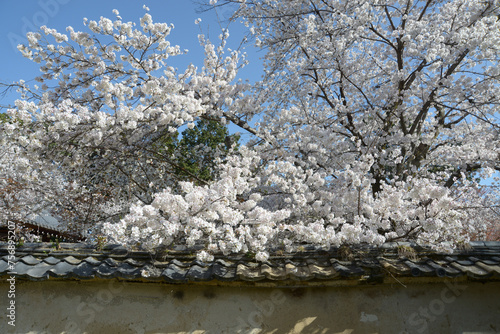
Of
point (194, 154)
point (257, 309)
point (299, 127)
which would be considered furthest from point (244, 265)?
point (194, 154)

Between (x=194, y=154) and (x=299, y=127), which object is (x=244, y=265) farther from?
(x=194, y=154)

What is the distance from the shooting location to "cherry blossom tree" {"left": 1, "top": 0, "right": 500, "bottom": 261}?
5.35 metres

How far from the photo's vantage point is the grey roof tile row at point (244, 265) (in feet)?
15.0

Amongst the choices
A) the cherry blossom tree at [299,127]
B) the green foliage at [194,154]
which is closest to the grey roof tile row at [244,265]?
the cherry blossom tree at [299,127]

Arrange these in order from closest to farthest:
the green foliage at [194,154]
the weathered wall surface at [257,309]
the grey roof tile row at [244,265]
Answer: the grey roof tile row at [244,265]
the weathered wall surface at [257,309]
the green foliage at [194,154]

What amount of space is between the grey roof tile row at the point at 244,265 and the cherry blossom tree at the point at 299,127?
0.21m

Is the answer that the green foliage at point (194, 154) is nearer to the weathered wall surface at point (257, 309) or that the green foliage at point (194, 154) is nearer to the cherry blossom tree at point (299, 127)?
the cherry blossom tree at point (299, 127)

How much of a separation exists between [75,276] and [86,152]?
151 inches

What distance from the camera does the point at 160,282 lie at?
15.9ft

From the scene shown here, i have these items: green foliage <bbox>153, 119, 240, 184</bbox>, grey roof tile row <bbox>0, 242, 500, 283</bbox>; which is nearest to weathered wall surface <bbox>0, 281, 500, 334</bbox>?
grey roof tile row <bbox>0, 242, 500, 283</bbox>

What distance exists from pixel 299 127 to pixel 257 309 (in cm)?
575

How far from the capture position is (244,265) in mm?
4887

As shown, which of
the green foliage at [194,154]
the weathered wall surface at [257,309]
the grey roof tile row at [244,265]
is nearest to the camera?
the grey roof tile row at [244,265]

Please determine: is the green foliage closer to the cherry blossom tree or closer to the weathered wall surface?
the cherry blossom tree
